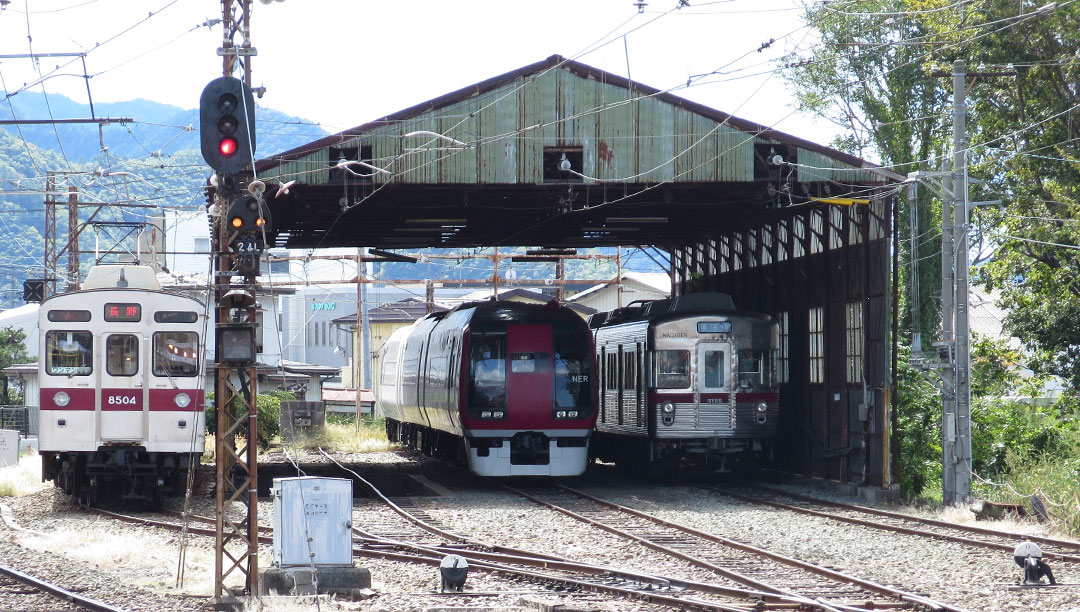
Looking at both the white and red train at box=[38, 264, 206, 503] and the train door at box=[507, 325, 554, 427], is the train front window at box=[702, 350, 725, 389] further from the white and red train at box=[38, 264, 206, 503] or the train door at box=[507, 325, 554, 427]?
the white and red train at box=[38, 264, 206, 503]

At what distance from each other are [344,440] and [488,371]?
15337 mm

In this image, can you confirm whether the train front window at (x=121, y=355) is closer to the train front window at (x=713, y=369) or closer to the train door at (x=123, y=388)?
the train door at (x=123, y=388)

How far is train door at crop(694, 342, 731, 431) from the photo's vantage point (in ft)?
69.2

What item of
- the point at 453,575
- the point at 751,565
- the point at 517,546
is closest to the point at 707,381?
the point at 517,546

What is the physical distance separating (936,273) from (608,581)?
1031 inches

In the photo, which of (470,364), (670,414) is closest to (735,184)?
(670,414)

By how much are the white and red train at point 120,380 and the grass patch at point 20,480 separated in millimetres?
3719

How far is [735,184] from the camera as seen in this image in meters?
20.6

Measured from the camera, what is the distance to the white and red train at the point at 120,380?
1686cm

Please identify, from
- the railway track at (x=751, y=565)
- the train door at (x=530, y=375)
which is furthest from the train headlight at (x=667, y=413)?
the railway track at (x=751, y=565)

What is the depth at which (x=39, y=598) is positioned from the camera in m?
10.6

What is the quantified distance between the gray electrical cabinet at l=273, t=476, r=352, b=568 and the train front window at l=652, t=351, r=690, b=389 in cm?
1091

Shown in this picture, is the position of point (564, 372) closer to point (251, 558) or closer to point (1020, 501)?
point (1020, 501)

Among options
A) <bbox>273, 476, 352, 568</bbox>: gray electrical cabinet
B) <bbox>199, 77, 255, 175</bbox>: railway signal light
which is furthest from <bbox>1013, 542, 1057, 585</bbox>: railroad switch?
<bbox>199, 77, 255, 175</bbox>: railway signal light
